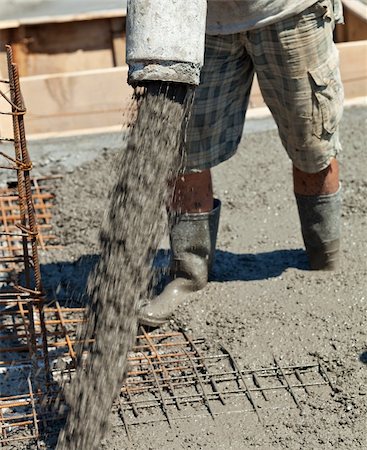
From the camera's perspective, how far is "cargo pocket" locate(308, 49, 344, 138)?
377 cm

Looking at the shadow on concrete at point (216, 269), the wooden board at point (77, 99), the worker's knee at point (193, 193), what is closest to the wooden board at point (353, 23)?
the wooden board at point (77, 99)

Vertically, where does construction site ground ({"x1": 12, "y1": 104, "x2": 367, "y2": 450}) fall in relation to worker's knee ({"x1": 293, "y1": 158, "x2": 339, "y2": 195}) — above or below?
below

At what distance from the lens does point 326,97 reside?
382cm

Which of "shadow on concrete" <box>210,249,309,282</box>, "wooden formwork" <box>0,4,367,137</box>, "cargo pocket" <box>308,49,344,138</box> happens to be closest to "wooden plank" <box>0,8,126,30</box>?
"wooden formwork" <box>0,4,367,137</box>

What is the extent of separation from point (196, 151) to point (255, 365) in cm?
84

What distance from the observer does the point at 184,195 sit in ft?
13.2

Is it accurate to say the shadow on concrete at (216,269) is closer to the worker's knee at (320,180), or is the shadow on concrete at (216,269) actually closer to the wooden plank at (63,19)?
the worker's knee at (320,180)

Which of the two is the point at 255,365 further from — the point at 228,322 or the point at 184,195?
the point at 184,195

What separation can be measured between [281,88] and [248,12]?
337 millimetres

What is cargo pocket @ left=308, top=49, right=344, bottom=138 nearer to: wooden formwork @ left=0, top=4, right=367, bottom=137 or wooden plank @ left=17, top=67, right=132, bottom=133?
wooden formwork @ left=0, top=4, right=367, bottom=137

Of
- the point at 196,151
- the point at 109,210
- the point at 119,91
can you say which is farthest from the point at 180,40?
the point at 119,91

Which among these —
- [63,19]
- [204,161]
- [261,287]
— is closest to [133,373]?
[261,287]

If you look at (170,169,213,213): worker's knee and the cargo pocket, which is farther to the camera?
(170,169,213,213): worker's knee

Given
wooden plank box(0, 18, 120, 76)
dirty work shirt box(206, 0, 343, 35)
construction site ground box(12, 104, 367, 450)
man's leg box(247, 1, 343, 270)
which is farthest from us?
wooden plank box(0, 18, 120, 76)
